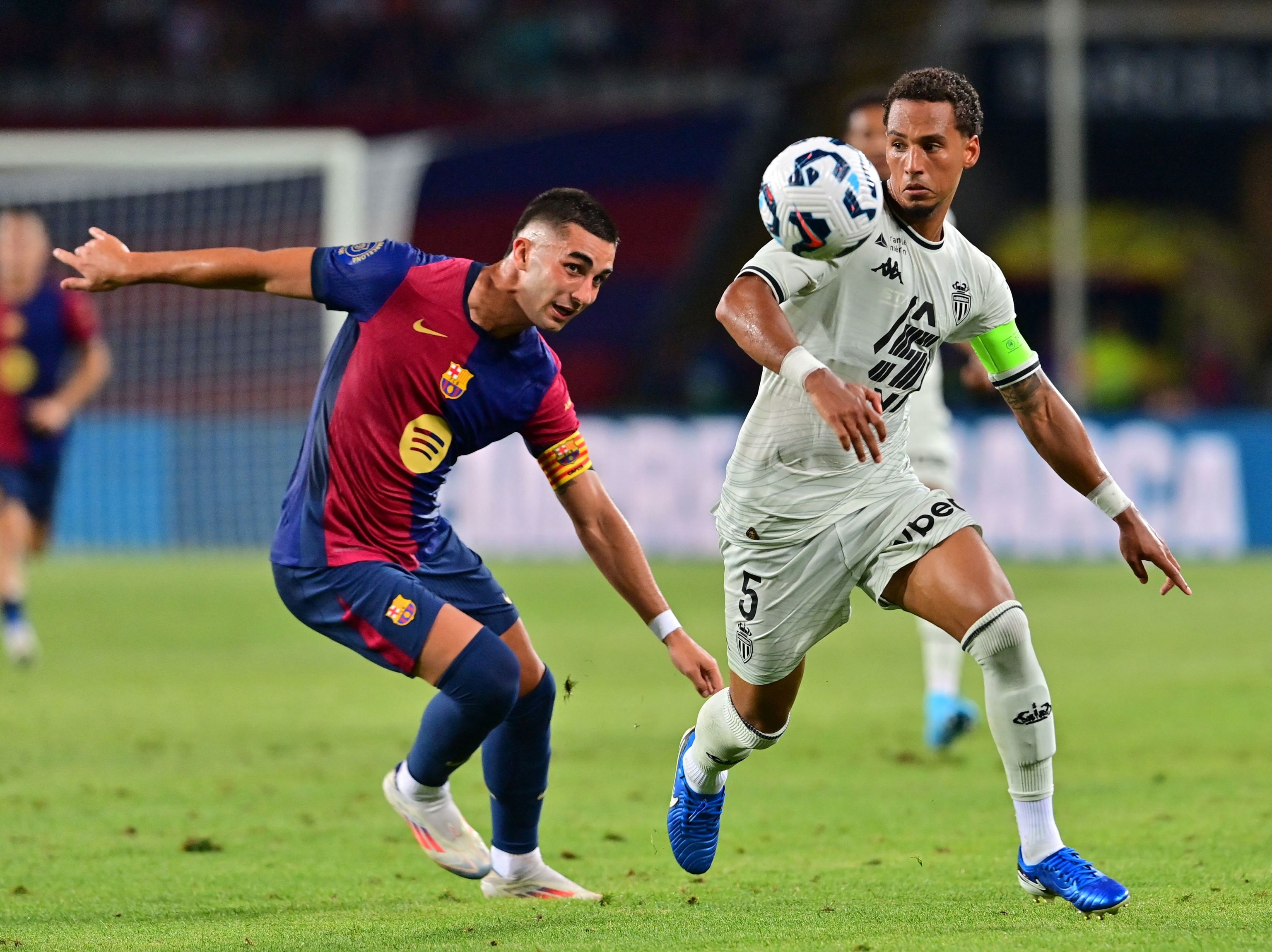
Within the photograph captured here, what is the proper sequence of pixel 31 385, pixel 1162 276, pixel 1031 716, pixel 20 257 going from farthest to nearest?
pixel 1162 276
pixel 31 385
pixel 20 257
pixel 1031 716

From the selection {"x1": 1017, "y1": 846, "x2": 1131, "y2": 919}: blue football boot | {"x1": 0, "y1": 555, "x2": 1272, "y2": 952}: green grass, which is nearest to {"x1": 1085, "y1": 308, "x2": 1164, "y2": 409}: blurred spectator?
{"x1": 0, "y1": 555, "x2": 1272, "y2": 952}: green grass

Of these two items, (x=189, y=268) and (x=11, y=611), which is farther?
(x=11, y=611)

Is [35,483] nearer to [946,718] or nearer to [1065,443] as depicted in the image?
[946,718]

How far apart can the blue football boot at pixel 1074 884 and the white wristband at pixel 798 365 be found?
1502 millimetres

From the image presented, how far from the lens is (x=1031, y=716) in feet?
17.4

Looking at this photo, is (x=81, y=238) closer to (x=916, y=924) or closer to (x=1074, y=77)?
(x=1074, y=77)

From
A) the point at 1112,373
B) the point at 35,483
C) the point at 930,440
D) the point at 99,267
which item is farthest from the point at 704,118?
the point at 99,267

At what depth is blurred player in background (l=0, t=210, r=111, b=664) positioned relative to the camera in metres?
13.0

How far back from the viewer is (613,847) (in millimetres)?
6855

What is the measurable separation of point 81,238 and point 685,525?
22.2 feet

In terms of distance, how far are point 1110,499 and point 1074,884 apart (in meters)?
1.25

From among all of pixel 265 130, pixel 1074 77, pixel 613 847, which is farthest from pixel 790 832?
pixel 265 130

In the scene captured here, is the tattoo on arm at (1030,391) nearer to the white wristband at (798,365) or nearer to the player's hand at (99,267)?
the white wristband at (798,365)

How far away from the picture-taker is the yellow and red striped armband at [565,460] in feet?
19.1
